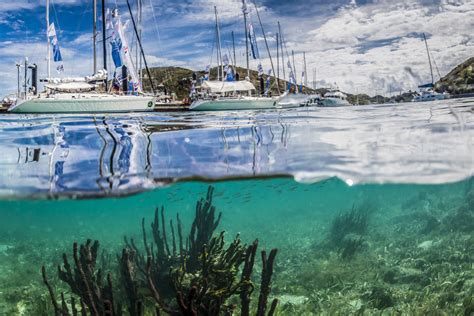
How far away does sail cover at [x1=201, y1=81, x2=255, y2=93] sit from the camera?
105ft

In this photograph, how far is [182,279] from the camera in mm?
7398

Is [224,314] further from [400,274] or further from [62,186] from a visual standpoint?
[400,274]

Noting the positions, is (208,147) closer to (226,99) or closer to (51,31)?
(226,99)

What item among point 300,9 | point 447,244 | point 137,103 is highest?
point 300,9

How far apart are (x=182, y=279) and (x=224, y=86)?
26.2 m

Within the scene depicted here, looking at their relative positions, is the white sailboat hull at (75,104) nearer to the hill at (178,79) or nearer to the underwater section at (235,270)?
the underwater section at (235,270)

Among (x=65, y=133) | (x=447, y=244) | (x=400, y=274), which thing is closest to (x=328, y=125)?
(x=400, y=274)

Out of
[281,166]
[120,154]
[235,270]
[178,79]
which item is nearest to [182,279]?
[235,270]

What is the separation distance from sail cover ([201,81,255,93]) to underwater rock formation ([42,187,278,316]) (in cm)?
2209

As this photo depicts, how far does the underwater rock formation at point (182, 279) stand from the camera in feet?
22.1

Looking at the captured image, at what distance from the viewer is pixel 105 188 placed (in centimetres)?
1456

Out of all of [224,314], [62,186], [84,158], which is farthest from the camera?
[62,186]

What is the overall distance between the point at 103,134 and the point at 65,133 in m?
1.16

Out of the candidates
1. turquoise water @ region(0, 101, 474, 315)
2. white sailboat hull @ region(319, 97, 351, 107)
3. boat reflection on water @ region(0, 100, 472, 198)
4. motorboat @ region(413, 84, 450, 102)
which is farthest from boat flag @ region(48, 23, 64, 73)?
motorboat @ region(413, 84, 450, 102)
